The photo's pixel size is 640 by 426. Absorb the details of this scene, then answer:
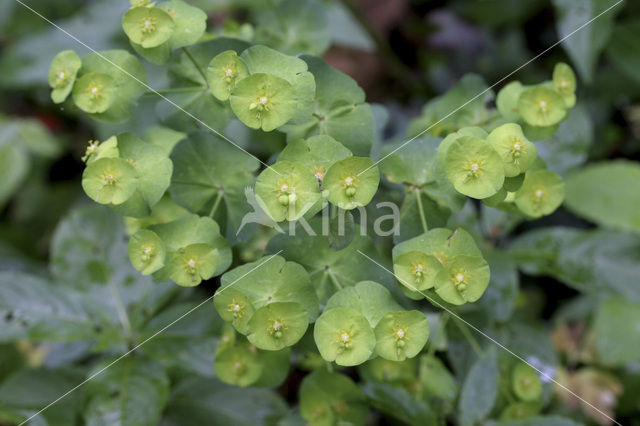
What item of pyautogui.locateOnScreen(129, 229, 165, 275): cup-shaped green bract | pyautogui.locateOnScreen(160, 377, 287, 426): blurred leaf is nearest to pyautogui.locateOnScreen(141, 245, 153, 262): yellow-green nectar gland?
pyautogui.locateOnScreen(129, 229, 165, 275): cup-shaped green bract

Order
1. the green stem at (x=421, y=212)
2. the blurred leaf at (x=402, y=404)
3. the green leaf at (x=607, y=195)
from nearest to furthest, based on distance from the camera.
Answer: the green stem at (x=421, y=212), the blurred leaf at (x=402, y=404), the green leaf at (x=607, y=195)

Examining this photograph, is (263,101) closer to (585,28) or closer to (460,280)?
(460,280)

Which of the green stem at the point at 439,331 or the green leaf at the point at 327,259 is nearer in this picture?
the green leaf at the point at 327,259

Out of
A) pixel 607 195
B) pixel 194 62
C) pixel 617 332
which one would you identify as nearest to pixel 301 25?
pixel 194 62

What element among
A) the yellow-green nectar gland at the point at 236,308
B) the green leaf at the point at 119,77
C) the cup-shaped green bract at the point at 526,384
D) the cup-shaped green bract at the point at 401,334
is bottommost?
the cup-shaped green bract at the point at 526,384

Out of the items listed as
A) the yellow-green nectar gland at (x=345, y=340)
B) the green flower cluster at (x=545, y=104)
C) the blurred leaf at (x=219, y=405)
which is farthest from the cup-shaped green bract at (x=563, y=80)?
the blurred leaf at (x=219, y=405)

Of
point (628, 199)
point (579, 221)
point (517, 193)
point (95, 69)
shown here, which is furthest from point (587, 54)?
Result: point (95, 69)

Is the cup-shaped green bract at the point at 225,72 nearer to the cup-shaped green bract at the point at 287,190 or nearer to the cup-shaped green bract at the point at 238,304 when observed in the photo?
the cup-shaped green bract at the point at 287,190

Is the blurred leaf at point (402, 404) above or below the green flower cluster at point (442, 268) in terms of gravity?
below
